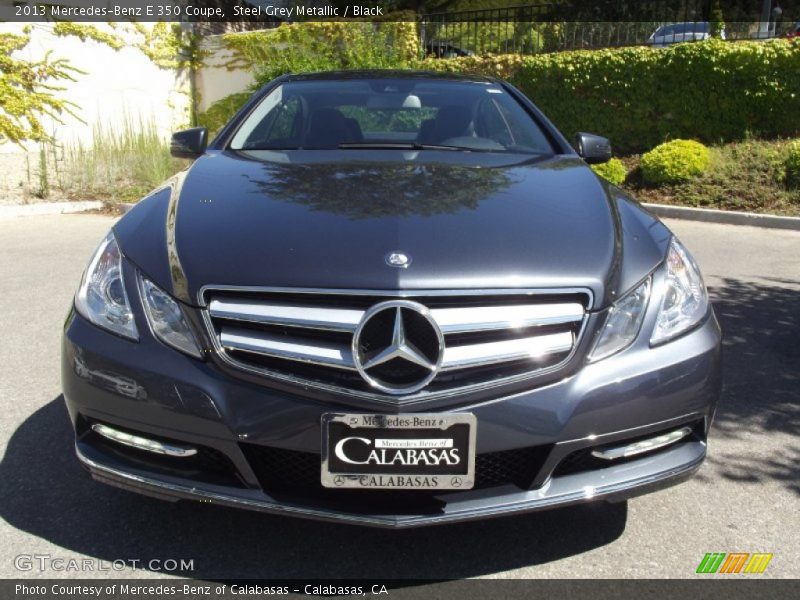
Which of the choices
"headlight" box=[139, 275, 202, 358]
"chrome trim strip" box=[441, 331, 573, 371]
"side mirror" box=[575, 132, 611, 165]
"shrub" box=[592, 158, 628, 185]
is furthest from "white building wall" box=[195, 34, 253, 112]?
"chrome trim strip" box=[441, 331, 573, 371]

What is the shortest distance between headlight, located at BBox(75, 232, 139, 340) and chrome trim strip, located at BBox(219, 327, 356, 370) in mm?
294

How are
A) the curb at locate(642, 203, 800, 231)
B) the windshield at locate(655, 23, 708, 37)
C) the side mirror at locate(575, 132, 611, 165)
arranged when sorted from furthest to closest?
the windshield at locate(655, 23, 708, 37) < the curb at locate(642, 203, 800, 231) < the side mirror at locate(575, 132, 611, 165)

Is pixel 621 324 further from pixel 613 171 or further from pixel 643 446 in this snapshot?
pixel 613 171

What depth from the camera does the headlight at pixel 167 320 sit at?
234 cm

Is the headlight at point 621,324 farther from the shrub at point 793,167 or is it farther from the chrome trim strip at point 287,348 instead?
the shrub at point 793,167

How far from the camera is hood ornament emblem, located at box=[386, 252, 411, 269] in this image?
2.33 metres

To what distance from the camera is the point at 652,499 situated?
2.98 meters

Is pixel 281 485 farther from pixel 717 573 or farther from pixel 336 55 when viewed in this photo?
pixel 336 55

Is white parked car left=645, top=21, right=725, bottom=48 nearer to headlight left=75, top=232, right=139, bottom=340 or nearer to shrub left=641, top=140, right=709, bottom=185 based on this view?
shrub left=641, top=140, right=709, bottom=185

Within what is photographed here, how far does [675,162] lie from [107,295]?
907 centimetres

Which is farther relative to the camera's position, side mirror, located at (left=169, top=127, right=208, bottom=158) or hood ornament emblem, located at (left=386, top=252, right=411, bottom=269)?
side mirror, located at (left=169, top=127, right=208, bottom=158)

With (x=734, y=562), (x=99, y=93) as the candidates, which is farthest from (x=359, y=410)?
(x=99, y=93)

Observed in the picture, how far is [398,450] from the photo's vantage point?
7.28ft

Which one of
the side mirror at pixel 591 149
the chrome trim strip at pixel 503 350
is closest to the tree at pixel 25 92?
the side mirror at pixel 591 149
